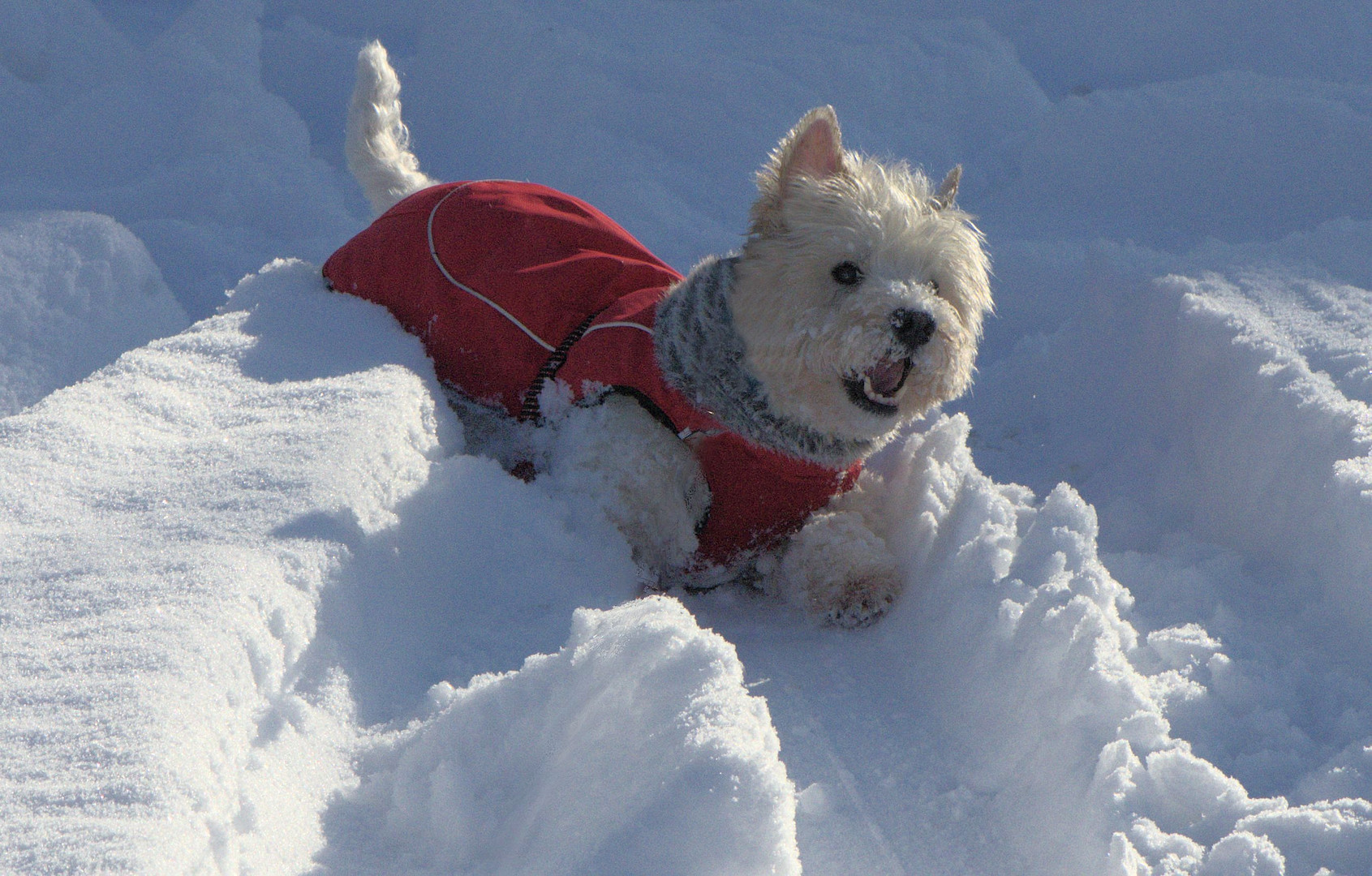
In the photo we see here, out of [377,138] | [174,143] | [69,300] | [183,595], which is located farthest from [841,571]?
[174,143]

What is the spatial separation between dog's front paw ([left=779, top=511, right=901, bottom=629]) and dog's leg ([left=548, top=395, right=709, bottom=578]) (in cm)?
28

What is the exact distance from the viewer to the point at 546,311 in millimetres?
2965

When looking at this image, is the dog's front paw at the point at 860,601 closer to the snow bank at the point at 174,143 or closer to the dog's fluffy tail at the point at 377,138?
the dog's fluffy tail at the point at 377,138

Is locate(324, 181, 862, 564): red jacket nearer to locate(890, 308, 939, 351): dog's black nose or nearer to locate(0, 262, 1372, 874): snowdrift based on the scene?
locate(0, 262, 1372, 874): snowdrift

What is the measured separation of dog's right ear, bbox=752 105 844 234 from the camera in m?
2.67

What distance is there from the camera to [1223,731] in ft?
6.43

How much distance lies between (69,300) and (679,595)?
2.57 meters

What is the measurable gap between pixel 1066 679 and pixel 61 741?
1.55 m

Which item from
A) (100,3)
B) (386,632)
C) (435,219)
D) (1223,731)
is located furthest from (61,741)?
(100,3)

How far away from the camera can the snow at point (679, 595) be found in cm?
149

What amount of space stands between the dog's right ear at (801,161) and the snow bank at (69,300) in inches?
94.3

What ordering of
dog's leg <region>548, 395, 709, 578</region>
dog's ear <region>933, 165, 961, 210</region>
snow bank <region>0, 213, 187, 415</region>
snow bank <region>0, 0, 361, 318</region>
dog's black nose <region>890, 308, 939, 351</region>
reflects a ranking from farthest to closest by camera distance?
snow bank <region>0, 0, 361, 318</region> < snow bank <region>0, 213, 187, 415</region> < dog's ear <region>933, 165, 961, 210</region> < dog's leg <region>548, 395, 709, 578</region> < dog's black nose <region>890, 308, 939, 351</region>

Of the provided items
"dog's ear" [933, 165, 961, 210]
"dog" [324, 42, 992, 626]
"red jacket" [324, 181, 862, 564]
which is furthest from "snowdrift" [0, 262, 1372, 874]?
"dog's ear" [933, 165, 961, 210]

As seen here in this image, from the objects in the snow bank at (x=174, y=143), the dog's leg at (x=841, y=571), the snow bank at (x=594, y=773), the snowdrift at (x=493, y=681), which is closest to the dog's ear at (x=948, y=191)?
the snowdrift at (x=493, y=681)
